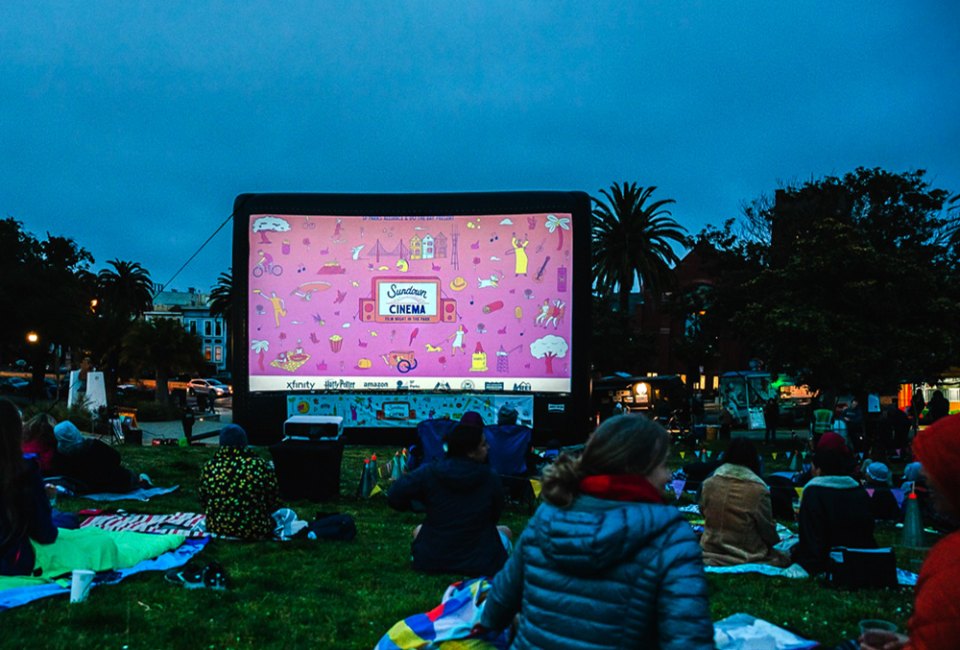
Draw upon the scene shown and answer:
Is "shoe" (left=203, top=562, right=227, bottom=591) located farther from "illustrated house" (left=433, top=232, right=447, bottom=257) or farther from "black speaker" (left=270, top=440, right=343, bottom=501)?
"illustrated house" (left=433, top=232, right=447, bottom=257)

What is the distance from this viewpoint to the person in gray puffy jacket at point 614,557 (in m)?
2.31

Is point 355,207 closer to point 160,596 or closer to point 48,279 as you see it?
point 160,596

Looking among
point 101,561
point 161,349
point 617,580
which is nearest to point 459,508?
point 101,561

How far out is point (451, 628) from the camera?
3.79 meters

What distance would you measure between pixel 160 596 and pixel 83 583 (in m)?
0.45

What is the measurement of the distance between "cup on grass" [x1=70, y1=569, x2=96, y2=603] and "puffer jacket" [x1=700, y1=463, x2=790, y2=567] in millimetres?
4275

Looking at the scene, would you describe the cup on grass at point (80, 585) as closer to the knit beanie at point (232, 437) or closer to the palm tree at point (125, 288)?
the knit beanie at point (232, 437)

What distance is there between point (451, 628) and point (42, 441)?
7.17m

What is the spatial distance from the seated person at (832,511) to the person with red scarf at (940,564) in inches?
143

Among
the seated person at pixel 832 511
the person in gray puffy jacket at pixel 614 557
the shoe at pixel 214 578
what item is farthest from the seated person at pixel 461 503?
the person in gray puffy jacket at pixel 614 557

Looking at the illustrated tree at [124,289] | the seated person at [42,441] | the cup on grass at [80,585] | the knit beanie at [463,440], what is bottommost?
the cup on grass at [80,585]

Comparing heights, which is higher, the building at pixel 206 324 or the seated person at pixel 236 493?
the building at pixel 206 324

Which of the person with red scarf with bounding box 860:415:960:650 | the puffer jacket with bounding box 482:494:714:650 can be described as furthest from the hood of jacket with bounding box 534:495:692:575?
the person with red scarf with bounding box 860:415:960:650

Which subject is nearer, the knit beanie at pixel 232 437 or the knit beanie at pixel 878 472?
the knit beanie at pixel 232 437
